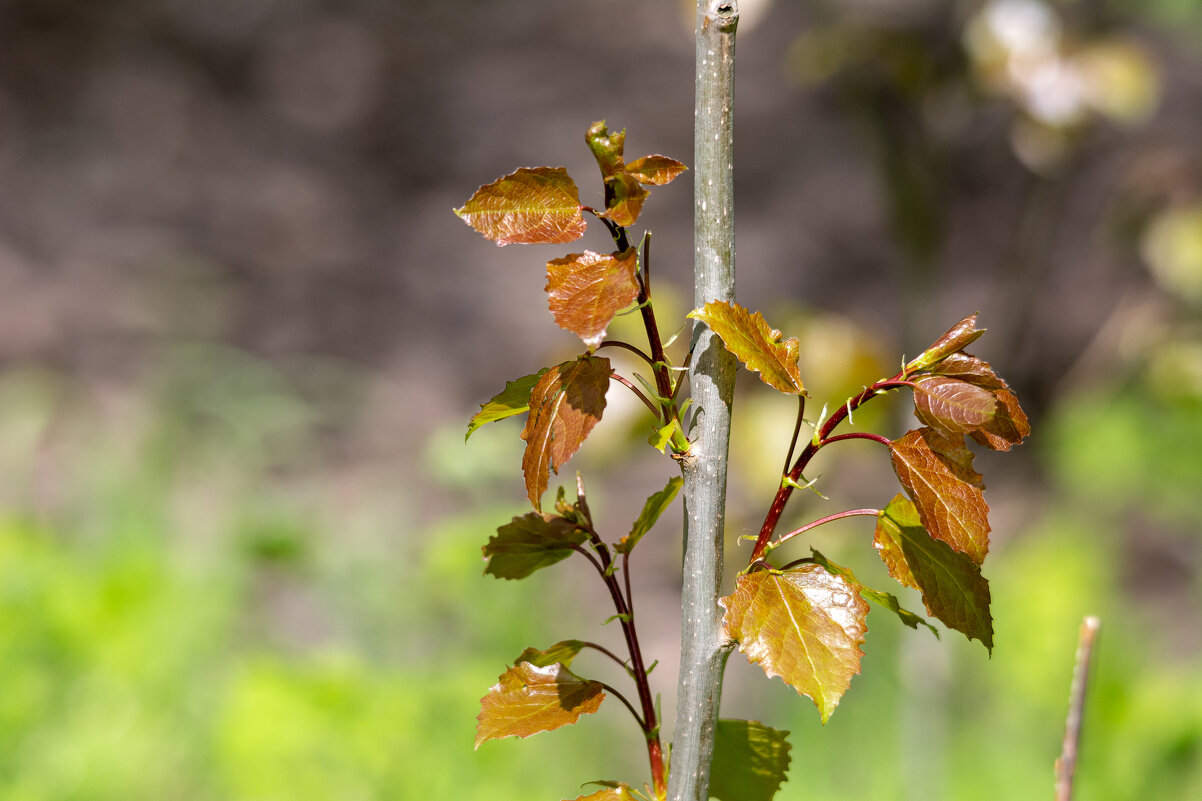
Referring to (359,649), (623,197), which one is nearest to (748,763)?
(623,197)

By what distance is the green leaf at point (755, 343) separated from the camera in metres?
0.22

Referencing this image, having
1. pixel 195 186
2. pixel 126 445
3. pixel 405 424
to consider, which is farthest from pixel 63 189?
pixel 405 424

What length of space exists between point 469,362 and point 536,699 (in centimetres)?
171

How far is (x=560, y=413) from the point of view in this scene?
237 millimetres

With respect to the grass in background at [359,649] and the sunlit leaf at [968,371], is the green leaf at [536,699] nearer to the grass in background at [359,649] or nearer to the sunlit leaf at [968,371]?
the sunlit leaf at [968,371]

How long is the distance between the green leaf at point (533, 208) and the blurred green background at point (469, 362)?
0.27m

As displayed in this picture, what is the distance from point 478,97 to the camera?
7.55 feet

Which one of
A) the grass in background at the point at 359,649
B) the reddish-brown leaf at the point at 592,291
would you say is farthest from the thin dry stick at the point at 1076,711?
the grass in background at the point at 359,649

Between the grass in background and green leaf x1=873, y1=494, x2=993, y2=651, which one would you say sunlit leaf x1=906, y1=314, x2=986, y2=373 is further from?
the grass in background

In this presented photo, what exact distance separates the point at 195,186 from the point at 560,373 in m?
2.16

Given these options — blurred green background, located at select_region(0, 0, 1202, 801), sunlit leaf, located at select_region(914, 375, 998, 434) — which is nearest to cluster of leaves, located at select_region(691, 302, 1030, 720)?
sunlit leaf, located at select_region(914, 375, 998, 434)

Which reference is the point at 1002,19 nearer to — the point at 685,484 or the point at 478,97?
the point at 685,484

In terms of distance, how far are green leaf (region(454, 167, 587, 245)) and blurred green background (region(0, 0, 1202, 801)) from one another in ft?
0.87

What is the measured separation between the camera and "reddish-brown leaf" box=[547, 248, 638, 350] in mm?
219
